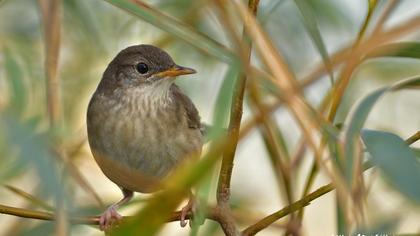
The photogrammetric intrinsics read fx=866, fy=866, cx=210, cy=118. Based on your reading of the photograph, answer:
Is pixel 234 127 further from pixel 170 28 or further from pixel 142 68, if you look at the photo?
pixel 142 68

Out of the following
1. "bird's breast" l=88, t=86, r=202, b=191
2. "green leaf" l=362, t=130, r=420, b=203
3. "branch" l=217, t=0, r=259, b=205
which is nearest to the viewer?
"green leaf" l=362, t=130, r=420, b=203

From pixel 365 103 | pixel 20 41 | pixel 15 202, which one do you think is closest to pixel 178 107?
pixel 20 41

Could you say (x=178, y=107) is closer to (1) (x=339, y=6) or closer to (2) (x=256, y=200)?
(2) (x=256, y=200)

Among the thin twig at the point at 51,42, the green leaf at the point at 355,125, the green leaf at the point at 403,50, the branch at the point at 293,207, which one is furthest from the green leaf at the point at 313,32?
the thin twig at the point at 51,42

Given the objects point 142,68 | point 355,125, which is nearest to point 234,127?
point 355,125

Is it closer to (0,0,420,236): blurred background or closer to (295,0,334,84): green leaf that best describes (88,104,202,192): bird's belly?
(0,0,420,236): blurred background

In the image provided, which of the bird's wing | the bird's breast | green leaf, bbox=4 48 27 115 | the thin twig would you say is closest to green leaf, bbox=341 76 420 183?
the thin twig
